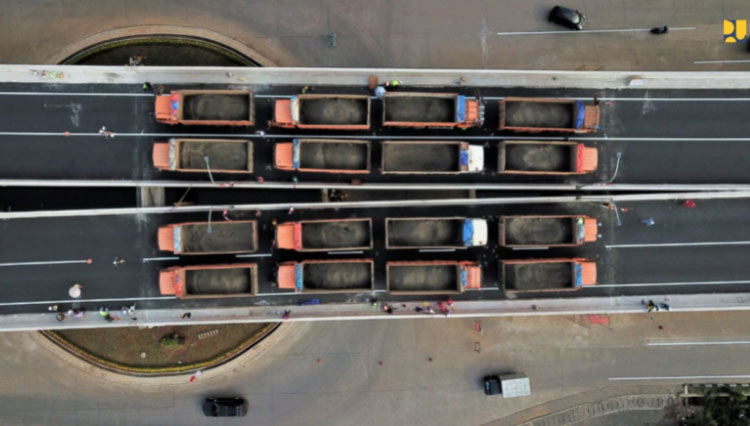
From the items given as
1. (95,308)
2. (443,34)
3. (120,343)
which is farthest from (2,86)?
(443,34)

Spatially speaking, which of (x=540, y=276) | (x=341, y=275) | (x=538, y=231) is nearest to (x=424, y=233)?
(x=341, y=275)

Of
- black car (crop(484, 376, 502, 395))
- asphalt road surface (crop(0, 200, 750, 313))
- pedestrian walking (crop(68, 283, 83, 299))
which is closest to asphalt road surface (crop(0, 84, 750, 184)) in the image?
asphalt road surface (crop(0, 200, 750, 313))

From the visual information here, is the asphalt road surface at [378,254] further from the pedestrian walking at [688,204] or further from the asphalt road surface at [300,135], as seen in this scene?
the asphalt road surface at [300,135]

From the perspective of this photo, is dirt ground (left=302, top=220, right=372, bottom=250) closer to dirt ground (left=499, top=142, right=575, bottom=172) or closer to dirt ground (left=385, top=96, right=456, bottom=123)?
dirt ground (left=385, top=96, right=456, bottom=123)

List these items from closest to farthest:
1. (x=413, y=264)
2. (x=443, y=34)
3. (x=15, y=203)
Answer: (x=413, y=264) → (x=15, y=203) → (x=443, y=34)

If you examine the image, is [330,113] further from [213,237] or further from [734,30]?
[734,30]

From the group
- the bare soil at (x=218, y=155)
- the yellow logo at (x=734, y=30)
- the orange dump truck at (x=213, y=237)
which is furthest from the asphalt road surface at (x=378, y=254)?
the yellow logo at (x=734, y=30)

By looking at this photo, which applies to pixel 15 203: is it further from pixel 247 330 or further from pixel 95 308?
pixel 247 330
